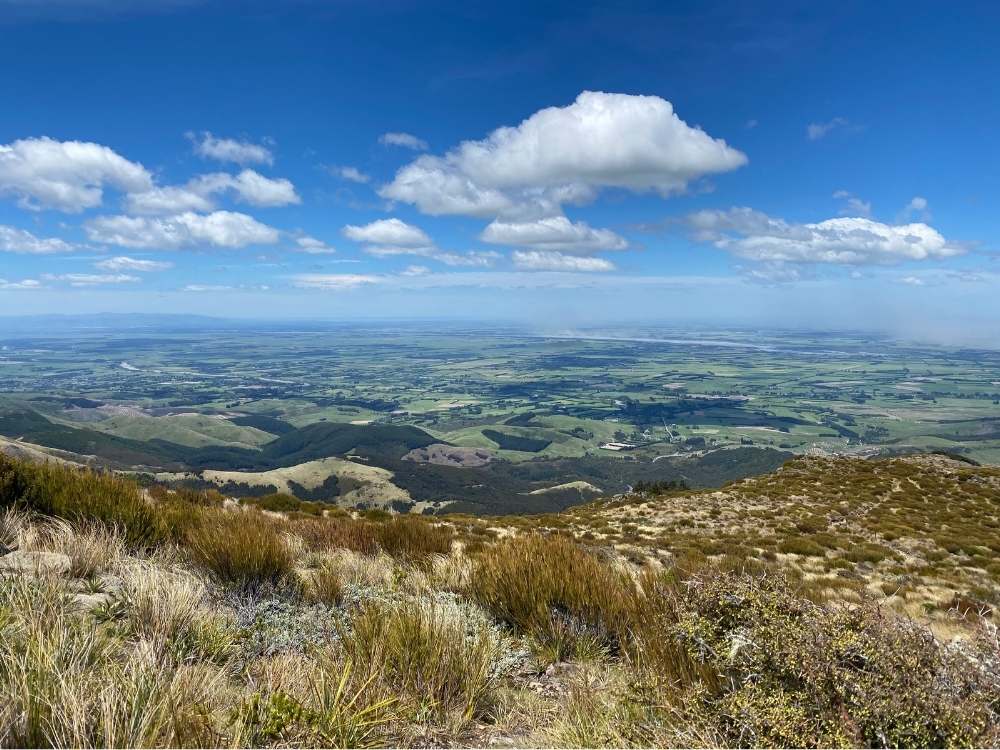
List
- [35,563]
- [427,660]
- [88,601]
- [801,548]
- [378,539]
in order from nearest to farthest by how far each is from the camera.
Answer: [427,660] → [88,601] → [35,563] → [378,539] → [801,548]

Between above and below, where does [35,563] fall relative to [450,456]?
above

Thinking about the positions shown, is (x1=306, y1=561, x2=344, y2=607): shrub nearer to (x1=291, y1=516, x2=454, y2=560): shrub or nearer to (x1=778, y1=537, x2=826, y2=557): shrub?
(x1=291, y1=516, x2=454, y2=560): shrub

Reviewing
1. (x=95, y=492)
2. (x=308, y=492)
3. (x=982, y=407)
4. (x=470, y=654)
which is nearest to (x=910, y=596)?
(x=470, y=654)

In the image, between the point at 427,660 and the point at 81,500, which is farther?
the point at 81,500

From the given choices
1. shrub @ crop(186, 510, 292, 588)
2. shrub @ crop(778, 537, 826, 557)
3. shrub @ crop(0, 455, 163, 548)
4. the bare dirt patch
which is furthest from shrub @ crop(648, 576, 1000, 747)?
the bare dirt patch

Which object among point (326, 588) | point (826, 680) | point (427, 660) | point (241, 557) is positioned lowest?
point (326, 588)

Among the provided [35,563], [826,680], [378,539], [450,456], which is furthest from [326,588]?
[450,456]

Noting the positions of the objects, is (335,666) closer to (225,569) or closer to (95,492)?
(225,569)

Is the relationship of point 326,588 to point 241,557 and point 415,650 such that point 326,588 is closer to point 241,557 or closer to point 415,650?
point 241,557
